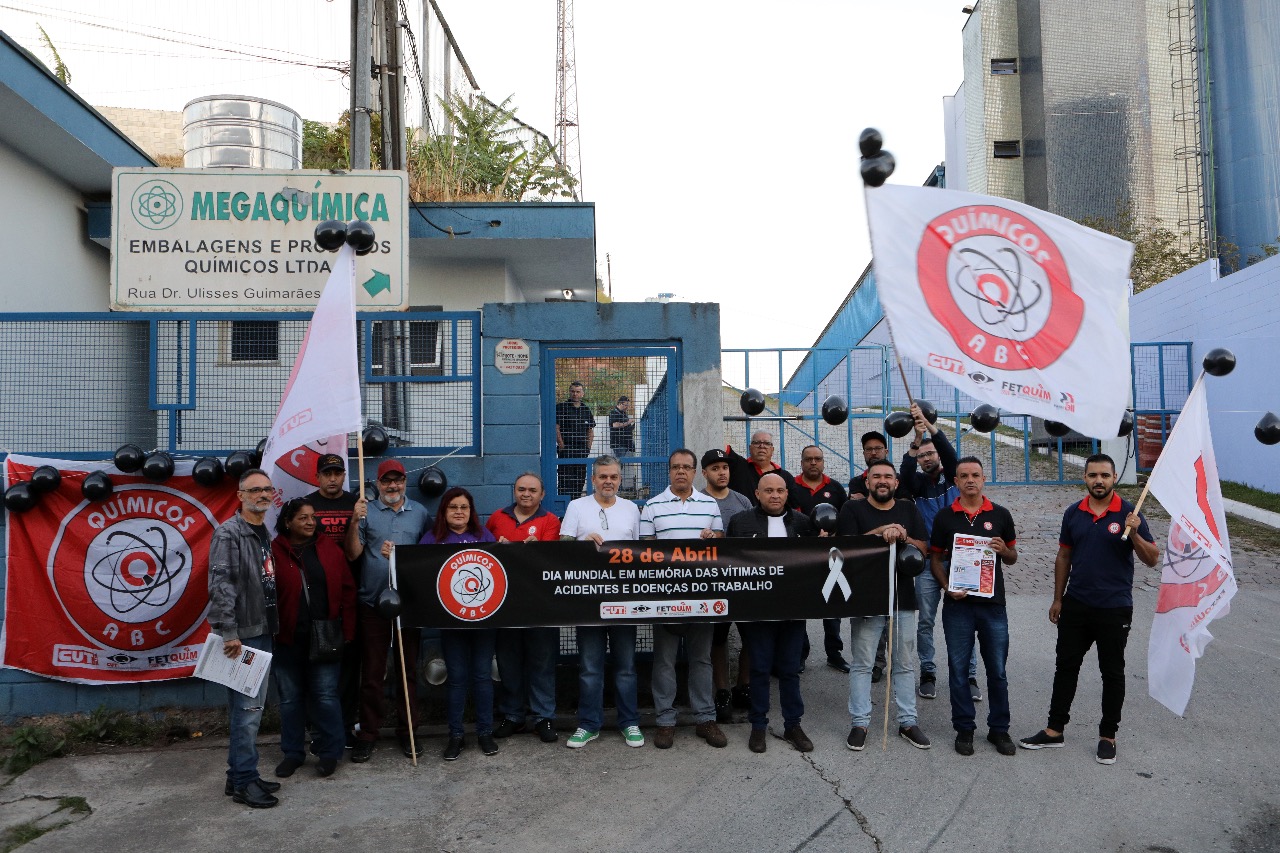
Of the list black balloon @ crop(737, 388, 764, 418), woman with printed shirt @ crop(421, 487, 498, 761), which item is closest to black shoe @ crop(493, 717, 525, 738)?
woman with printed shirt @ crop(421, 487, 498, 761)

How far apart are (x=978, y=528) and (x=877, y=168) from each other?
2371 mm

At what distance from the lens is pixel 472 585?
6492mm

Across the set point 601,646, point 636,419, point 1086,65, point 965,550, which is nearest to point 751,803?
point 601,646

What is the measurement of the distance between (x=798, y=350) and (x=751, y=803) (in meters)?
7.09

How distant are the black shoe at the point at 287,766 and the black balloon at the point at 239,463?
1988 millimetres

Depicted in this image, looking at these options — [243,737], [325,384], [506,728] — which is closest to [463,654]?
[506,728]

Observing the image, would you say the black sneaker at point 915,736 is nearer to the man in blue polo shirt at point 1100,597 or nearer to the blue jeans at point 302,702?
the man in blue polo shirt at point 1100,597

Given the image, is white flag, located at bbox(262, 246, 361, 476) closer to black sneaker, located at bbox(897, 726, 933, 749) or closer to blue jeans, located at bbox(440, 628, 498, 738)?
blue jeans, located at bbox(440, 628, 498, 738)

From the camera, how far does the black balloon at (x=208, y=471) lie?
7.02m

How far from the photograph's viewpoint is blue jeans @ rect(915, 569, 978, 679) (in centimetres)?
740

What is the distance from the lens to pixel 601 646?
672 cm

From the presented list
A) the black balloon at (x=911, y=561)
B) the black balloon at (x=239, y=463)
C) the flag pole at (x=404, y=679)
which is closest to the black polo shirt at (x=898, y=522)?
the black balloon at (x=911, y=561)

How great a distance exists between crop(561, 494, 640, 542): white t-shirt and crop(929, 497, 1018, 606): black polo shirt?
6.49ft

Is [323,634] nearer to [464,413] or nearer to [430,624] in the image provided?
[430,624]
